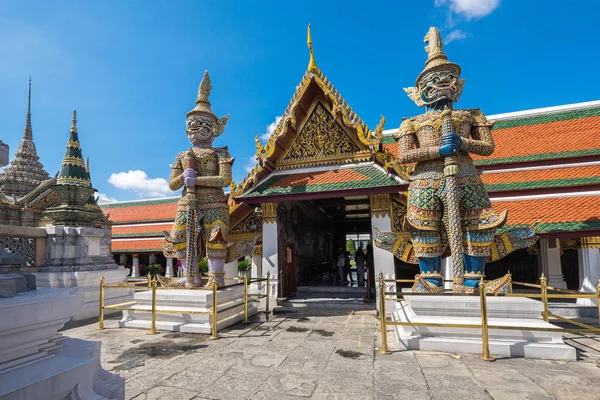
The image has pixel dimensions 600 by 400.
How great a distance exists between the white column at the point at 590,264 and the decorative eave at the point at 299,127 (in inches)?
212

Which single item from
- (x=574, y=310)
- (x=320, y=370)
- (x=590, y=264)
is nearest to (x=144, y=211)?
(x=320, y=370)

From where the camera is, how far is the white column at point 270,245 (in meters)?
8.12

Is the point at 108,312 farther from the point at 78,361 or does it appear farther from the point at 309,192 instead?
the point at 78,361

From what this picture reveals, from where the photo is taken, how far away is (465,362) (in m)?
4.03

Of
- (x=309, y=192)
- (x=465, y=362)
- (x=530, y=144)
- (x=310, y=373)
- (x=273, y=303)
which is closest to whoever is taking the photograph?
(x=310, y=373)

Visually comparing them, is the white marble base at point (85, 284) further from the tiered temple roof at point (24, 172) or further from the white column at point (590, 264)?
the tiered temple roof at point (24, 172)

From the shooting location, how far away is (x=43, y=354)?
1998mm

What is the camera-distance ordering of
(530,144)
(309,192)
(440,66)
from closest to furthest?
(440,66), (309,192), (530,144)

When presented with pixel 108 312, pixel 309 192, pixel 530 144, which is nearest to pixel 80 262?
pixel 108 312

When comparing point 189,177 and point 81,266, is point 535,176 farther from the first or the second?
point 81,266

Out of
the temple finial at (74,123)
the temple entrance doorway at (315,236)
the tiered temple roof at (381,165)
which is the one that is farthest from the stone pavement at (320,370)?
the temple finial at (74,123)

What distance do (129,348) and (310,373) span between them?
310 centimetres

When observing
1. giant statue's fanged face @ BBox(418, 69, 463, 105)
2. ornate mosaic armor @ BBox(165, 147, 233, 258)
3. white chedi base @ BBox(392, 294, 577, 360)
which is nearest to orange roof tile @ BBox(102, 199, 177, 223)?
ornate mosaic armor @ BBox(165, 147, 233, 258)

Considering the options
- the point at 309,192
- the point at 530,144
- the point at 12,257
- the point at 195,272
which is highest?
the point at 530,144
